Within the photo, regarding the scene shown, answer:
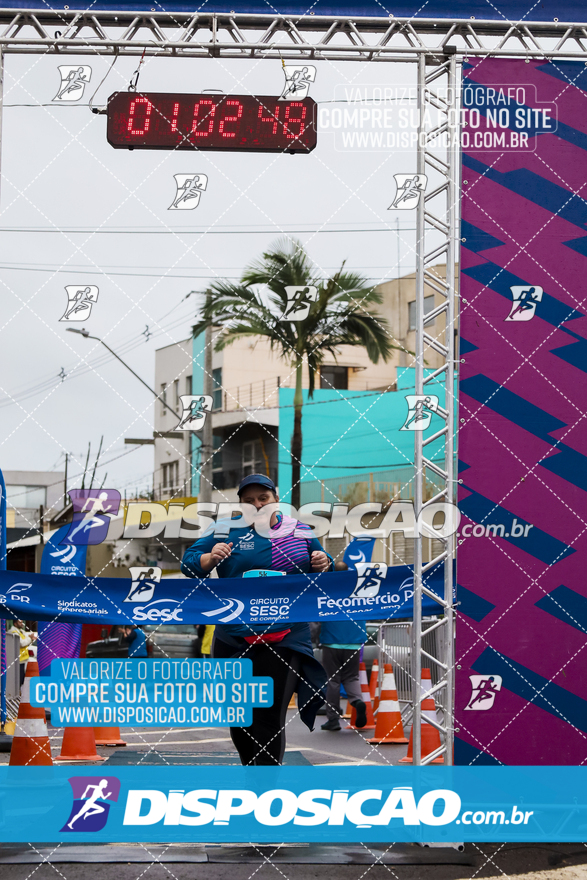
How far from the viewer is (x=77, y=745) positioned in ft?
22.4

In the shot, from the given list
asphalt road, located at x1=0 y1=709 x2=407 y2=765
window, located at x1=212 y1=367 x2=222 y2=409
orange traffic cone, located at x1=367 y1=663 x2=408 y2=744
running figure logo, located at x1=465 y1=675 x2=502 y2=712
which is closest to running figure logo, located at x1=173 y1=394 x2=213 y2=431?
running figure logo, located at x1=465 y1=675 x2=502 y2=712

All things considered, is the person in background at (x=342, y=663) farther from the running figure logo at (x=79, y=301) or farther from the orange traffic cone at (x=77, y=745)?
the running figure logo at (x=79, y=301)

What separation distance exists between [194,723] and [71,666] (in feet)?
2.53

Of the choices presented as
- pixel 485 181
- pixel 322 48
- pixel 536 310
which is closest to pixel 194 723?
pixel 536 310

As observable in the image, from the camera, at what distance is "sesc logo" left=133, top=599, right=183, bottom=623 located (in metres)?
5.23

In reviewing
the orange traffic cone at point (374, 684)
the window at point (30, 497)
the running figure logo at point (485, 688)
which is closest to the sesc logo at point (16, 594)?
the running figure logo at point (485, 688)

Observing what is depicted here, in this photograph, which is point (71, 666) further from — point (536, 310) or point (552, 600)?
point (536, 310)

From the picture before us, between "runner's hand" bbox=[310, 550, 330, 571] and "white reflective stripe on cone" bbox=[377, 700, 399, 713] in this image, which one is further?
"white reflective stripe on cone" bbox=[377, 700, 399, 713]

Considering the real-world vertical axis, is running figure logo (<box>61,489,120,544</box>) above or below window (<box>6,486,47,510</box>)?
above

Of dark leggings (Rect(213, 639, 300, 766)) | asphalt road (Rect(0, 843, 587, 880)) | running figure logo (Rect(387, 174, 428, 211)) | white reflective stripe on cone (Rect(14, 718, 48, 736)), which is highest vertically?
running figure logo (Rect(387, 174, 428, 211))

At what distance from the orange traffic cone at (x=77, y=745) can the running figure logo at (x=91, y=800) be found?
227 centimetres

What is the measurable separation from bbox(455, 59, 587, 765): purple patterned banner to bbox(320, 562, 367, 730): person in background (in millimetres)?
3823

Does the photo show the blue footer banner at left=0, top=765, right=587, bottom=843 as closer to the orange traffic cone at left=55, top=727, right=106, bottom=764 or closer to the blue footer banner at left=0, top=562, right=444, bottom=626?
the blue footer banner at left=0, top=562, right=444, bottom=626

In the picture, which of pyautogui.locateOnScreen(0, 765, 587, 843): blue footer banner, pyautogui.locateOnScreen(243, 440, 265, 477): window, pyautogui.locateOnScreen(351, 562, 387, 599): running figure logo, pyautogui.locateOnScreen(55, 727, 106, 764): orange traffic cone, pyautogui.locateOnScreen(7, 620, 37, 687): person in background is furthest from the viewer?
pyautogui.locateOnScreen(243, 440, 265, 477): window
